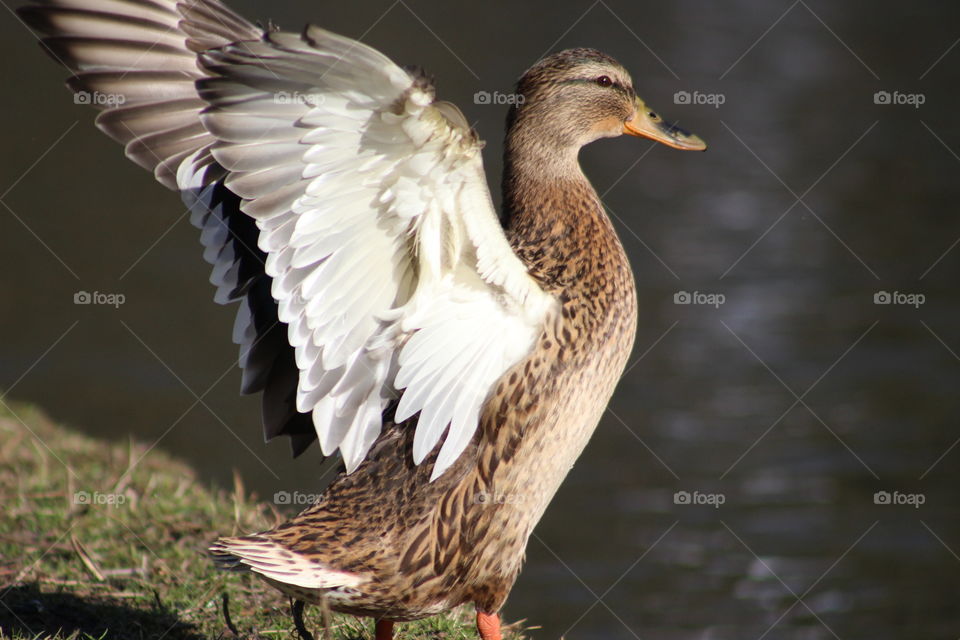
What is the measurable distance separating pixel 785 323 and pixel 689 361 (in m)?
0.89

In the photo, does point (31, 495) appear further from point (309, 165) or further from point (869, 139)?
point (869, 139)

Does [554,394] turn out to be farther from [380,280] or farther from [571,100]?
[571,100]

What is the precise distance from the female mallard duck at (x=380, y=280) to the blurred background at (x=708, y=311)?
8.06 feet

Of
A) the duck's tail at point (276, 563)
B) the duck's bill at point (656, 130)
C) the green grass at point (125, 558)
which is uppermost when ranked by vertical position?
the duck's bill at point (656, 130)

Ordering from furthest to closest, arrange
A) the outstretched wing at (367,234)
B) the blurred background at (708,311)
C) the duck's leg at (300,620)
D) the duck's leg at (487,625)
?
the blurred background at (708,311), the duck's leg at (487,625), the duck's leg at (300,620), the outstretched wing at (367,234)

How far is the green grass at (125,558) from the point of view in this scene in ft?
13.3

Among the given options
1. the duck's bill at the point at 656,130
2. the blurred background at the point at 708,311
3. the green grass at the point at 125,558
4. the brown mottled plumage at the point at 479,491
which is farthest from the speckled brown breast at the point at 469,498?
the blurred background at the point at 708,311

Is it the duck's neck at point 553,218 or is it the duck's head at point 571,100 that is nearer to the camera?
the duck's neck at point 553,218

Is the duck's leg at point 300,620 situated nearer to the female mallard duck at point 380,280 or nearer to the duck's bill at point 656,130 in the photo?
the female mallard duck at point 380,280

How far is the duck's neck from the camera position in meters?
3.99

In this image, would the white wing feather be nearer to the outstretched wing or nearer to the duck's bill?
the outstretched wing

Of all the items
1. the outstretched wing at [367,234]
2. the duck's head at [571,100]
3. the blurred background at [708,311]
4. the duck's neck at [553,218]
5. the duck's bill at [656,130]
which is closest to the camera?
the outstretched wing at [367,234]

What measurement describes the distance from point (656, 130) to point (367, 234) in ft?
5.53

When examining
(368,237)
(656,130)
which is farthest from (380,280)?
(656,130)
